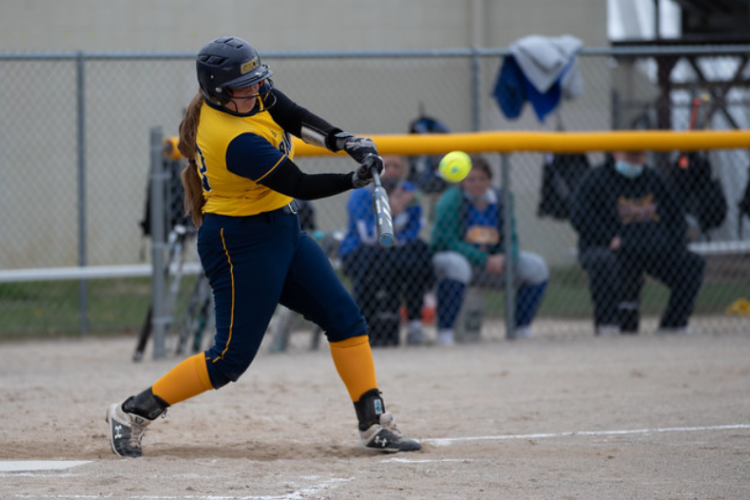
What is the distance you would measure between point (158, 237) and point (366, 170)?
13.1 ft

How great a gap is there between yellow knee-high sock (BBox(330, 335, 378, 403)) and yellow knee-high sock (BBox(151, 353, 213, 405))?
0.58 m

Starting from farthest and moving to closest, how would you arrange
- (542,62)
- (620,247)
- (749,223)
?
(749,223), (542,62), (620,247)

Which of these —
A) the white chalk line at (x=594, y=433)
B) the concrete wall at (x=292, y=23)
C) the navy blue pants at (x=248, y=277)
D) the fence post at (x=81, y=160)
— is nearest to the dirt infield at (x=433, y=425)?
the white chalk line at (x=594, y=433)

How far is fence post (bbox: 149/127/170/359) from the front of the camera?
7.97 m

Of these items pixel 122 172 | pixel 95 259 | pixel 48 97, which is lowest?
pixel 95 259

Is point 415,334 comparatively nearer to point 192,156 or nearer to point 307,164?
point 307,164

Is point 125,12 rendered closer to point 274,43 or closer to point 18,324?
point 274,43

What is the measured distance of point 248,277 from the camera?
4.60m

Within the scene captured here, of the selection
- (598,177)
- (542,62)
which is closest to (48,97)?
(542,62)

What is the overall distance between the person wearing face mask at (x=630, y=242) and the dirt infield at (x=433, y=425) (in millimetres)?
297

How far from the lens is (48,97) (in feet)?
40.0

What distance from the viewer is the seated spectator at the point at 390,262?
27.1ft

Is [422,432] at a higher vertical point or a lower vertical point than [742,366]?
higher

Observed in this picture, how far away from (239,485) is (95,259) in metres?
8.30
